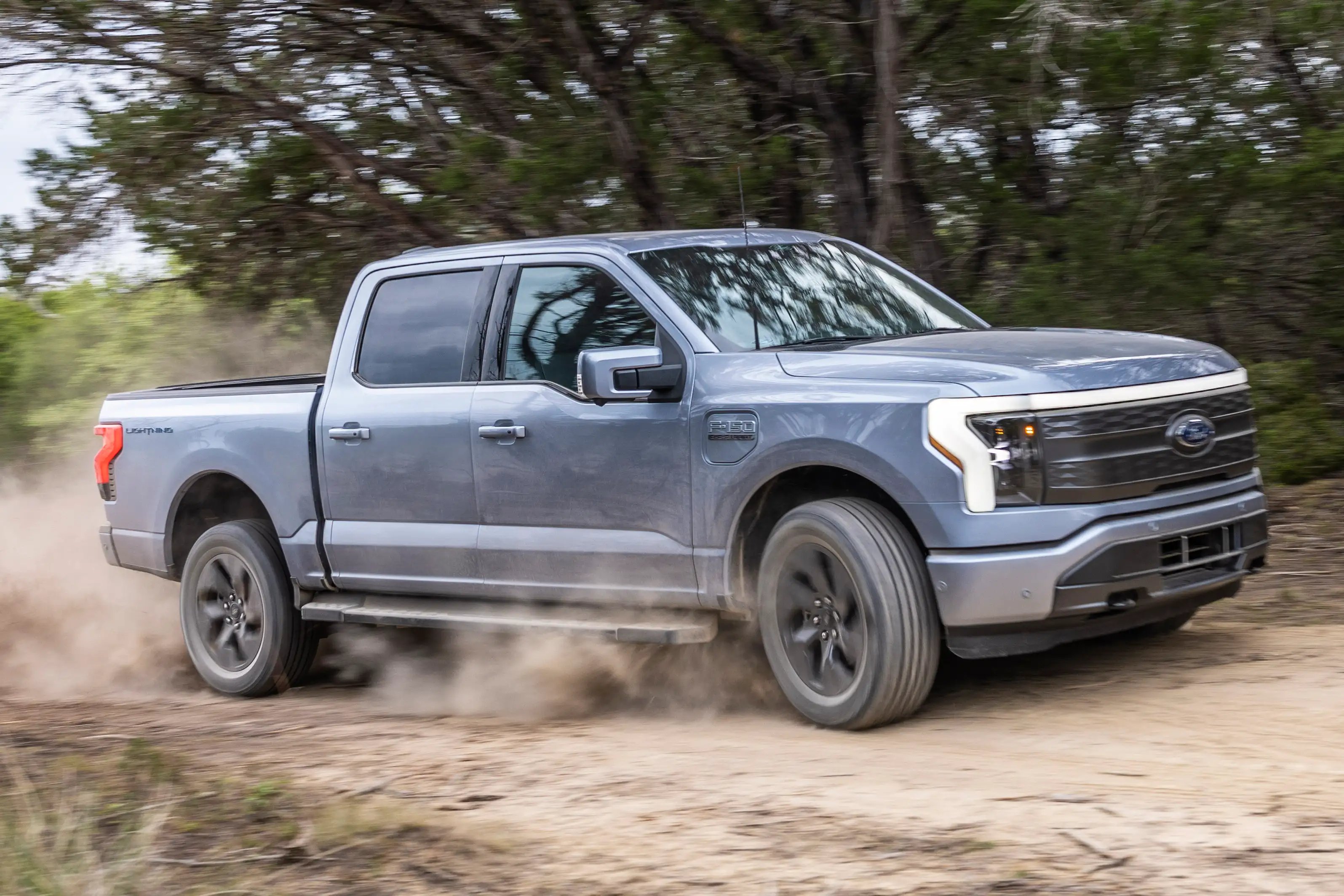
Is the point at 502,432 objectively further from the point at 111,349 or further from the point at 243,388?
the point at 111,349

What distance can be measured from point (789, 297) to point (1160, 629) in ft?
6.76

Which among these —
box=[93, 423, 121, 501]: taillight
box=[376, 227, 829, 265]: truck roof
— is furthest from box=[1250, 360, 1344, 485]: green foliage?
box=[93, 423, 121, 501]: taillight

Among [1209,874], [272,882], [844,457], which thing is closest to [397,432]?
[844,457]

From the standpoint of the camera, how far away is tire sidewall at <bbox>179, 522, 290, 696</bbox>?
7535 mm

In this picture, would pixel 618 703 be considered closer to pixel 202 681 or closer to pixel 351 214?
pixel 202 681

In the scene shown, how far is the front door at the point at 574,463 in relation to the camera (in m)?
5.91

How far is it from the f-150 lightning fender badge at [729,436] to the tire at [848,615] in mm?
294

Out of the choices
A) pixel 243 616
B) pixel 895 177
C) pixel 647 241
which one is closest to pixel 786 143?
pixel 895 177

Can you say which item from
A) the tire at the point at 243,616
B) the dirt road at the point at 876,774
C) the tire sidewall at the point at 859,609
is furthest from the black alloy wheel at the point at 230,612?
the tire sidewall at the point at 859,609

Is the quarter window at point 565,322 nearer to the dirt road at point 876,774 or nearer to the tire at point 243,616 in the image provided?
the dirt road at point 876,774

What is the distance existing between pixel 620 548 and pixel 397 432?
1341 millimetres

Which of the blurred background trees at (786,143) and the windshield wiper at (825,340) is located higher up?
the blurred background trees at (786,143)

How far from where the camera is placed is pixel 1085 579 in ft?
16.8

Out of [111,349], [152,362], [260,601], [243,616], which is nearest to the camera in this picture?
[260,601]
